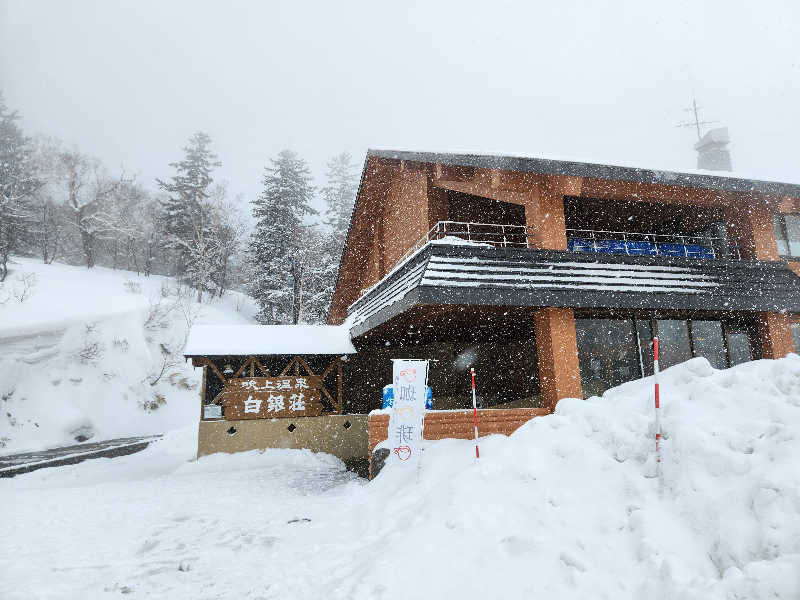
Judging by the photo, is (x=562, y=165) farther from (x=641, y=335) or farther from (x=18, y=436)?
(x=18, y=436)

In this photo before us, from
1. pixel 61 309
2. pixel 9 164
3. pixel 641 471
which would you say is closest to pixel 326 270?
pixel 61 309

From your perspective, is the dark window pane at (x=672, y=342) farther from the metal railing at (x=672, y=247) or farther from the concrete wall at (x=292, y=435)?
the concrete wall at (x=292, y=435)

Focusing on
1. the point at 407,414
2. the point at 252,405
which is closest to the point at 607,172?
the point at 407,414

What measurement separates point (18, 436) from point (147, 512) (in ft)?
57.2

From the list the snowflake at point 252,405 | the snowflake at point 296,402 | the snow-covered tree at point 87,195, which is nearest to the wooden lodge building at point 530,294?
the snowflake at point 252,405

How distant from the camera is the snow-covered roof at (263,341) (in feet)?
46.5

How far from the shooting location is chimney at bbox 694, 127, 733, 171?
22.2m

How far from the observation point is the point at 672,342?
13.2 metres

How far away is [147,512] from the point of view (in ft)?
26.7

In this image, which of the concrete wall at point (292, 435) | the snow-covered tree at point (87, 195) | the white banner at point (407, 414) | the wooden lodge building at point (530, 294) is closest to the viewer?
the white banner at point (407, 414)

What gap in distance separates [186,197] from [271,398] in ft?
103

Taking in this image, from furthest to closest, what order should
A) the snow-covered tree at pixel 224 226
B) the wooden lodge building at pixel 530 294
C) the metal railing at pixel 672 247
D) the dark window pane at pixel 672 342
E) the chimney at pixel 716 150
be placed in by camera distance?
1. the snow-covered tree at pixel 224 226
2. the chimney at pixel 716 150
3. the metal railing at pixel 672 247
4. the dark window pane at pixel 672 342
5. the wooden lodge building at pixel 530 294

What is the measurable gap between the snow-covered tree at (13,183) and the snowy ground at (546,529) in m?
30.0

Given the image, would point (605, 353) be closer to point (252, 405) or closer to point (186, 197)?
point (252, 405)
